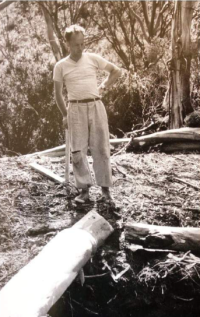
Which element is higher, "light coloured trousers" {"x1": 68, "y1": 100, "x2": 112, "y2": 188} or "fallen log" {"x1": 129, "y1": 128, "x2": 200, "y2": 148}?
"light coloured trousers" {"x1": 68, "y1": 100, "x2": 112, "y2": 188}

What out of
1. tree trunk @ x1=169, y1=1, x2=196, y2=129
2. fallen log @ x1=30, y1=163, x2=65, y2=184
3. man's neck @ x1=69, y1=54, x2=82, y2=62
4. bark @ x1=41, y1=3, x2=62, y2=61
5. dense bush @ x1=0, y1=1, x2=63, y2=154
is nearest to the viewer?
man's neck @ x1=69, y1=54, x2=82, y2=62

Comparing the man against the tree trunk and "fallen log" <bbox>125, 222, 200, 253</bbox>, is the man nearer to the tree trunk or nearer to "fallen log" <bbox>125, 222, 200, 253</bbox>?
"fallen log" <bbox>125, 222, 200, 253</bbox>

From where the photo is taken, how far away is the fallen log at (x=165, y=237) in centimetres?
336

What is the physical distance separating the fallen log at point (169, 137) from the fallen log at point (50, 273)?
2612mm

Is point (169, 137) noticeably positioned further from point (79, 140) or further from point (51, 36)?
point (51, 36)

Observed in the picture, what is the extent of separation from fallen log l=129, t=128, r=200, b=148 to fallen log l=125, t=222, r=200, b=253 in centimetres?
255

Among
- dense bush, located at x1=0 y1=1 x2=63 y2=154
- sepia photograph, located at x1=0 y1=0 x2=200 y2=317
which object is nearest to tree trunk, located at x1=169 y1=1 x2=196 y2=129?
sepia photograph, located at x1=0 y1=0 x2=200 y2=317

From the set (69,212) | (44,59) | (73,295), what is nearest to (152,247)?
(73,295)

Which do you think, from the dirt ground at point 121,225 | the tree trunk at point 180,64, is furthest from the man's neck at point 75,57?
the tree trunk at point 180,64

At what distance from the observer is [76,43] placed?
3.66 meters

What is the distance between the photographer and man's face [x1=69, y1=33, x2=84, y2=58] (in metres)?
3.63

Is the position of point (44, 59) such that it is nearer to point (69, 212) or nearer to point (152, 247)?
point (69, 212)

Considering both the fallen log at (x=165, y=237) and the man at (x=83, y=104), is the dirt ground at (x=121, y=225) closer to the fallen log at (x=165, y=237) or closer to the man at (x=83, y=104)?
the fallen log at (x=165, y=237)

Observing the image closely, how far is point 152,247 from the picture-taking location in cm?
348
